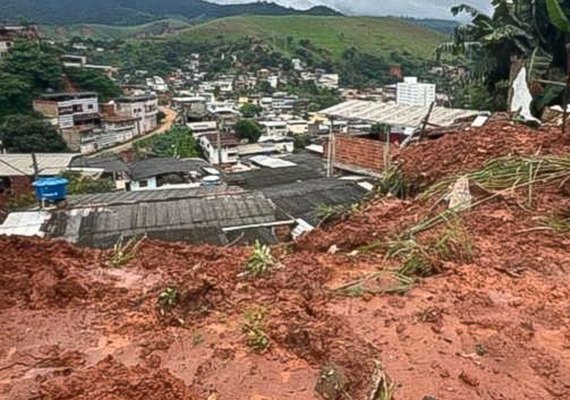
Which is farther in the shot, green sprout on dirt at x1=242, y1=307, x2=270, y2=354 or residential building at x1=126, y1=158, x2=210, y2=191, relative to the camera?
residential building at x1=126, y1=158, x2=210, y2=191

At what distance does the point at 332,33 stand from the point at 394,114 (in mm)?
80852

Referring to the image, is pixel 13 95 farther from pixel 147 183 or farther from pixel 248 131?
pixel 147 183

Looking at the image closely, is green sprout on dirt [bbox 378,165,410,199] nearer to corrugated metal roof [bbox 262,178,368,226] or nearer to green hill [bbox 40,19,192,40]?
corrugated metal roof [bbox 262,178,368,226]

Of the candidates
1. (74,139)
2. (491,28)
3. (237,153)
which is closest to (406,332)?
(491,28)

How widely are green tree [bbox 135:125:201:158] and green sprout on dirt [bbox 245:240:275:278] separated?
2840 cm

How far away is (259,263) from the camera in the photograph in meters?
3.56

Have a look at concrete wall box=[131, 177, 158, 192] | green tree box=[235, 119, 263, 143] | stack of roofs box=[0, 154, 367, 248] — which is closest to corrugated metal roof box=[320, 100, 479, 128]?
stack of roofs box=[0, 154, 367, 248]

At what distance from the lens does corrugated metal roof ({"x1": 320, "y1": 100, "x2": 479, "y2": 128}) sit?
11.6 metres

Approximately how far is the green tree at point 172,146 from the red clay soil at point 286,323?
2832cm

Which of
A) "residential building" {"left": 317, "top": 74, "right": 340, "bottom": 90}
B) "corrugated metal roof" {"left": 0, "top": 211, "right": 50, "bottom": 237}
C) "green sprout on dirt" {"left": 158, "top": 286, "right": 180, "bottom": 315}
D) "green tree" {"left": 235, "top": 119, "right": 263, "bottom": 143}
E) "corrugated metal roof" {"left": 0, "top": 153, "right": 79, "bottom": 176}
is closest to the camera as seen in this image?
"green sprout on dirt" {"left": 158, "top": 286, "right": 180, "bottom": 315}

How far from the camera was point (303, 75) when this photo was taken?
2724 inches

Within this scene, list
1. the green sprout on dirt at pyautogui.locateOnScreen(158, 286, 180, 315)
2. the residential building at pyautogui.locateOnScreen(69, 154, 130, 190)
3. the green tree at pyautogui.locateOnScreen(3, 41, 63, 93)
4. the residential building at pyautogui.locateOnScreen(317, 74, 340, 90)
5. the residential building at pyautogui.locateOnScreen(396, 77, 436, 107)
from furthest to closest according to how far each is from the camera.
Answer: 1. the residential building at pyautogui.locateOnScreen(317, 74, 340, 90)
2. the green tree at pyautogui.locateOnScreen(3, 41, 63, 93)
3. the residential building at pyautogui.locateOnScreen(396, 77, 436, 107)
4. the residential building at pyautogui.locateOnScreen(69, 154, 130, 190)
5. the green sprout on dirt at pyautogui.locateOnScreen(158, 286, 180, 315)

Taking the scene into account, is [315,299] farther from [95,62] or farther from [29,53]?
[95,62]

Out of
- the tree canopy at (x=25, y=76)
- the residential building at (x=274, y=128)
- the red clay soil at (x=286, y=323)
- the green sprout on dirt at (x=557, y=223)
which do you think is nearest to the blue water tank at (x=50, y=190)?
the red clay soil at (x=286, y=323)
